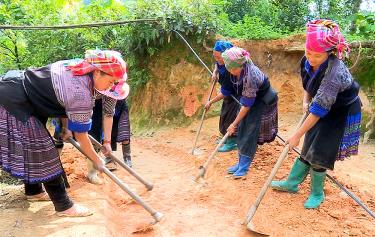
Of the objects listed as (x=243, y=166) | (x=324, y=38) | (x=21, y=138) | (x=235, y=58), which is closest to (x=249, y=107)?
(x=235, y=58)

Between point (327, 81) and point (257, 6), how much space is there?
302 inches

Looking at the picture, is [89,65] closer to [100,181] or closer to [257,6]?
[100,181]

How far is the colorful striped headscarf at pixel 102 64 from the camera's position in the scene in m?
2.61

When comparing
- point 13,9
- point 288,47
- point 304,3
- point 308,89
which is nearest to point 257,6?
point 304,3

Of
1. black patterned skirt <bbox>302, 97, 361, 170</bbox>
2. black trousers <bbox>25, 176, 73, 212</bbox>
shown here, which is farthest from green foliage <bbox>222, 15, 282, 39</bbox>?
black trousers <bbox>25, 176, 73, 212</bbox>

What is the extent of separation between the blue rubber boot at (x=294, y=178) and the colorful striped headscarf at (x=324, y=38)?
3.86 feet

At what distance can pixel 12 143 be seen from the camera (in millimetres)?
Answer: 2797

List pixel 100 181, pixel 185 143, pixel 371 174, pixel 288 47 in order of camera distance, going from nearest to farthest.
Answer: pixel 100 181
pixel 371 174
pixel 185 143
pixel 288 47

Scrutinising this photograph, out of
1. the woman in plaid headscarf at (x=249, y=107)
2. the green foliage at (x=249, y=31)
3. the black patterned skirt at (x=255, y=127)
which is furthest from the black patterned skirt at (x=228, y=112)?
the green foliage at (x=249, y=31)

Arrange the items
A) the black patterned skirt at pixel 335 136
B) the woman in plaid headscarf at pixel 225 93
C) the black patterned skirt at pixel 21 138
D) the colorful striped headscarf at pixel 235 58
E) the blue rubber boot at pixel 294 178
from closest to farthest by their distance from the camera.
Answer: the black patterned skirt at pixel 21 138 < the black patterned skirt at pixel 335 136 < the blue rubber boot at pixel 294 178 < the colorful striped headscarf at pixel 235 58 < the woman in plaid headscarf at pixel 225 93

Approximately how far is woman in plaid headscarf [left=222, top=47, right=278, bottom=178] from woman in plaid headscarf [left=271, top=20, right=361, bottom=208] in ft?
2.33

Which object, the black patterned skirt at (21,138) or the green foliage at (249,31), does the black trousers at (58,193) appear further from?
the green foliage at (249,31)

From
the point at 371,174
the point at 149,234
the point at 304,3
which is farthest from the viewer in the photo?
the point at 304,3

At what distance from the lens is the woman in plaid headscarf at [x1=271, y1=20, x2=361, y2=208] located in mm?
2955
